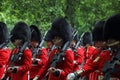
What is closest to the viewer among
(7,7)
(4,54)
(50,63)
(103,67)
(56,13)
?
(103,67)

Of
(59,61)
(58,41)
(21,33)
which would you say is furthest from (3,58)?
(59,61)

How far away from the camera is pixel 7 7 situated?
19406 mm

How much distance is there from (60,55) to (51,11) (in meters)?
13.6

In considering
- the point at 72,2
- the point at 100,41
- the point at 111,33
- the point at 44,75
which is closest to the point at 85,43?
the point at 100,41

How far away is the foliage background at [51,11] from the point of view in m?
19.4

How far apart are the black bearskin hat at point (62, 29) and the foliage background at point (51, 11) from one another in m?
7.64

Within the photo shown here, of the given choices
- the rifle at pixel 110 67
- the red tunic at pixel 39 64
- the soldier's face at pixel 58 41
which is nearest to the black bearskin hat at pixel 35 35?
the red tunic at pixel 39 64

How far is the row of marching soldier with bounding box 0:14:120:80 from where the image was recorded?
21.7 ft

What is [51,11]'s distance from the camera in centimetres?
2155

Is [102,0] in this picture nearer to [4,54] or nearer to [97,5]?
[97,5]

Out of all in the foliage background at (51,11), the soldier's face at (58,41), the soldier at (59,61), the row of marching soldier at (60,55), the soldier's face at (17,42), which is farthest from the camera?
the foliage background at (51,11)

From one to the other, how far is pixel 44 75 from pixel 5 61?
127 centimetres

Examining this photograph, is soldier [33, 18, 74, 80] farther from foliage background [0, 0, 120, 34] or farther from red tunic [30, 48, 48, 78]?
foliage background [0, 0, 120, 34]

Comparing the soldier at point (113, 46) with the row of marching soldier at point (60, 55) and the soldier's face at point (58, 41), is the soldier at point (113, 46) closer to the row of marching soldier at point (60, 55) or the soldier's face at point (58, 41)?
the row of marching soldier at point (60, 55)
